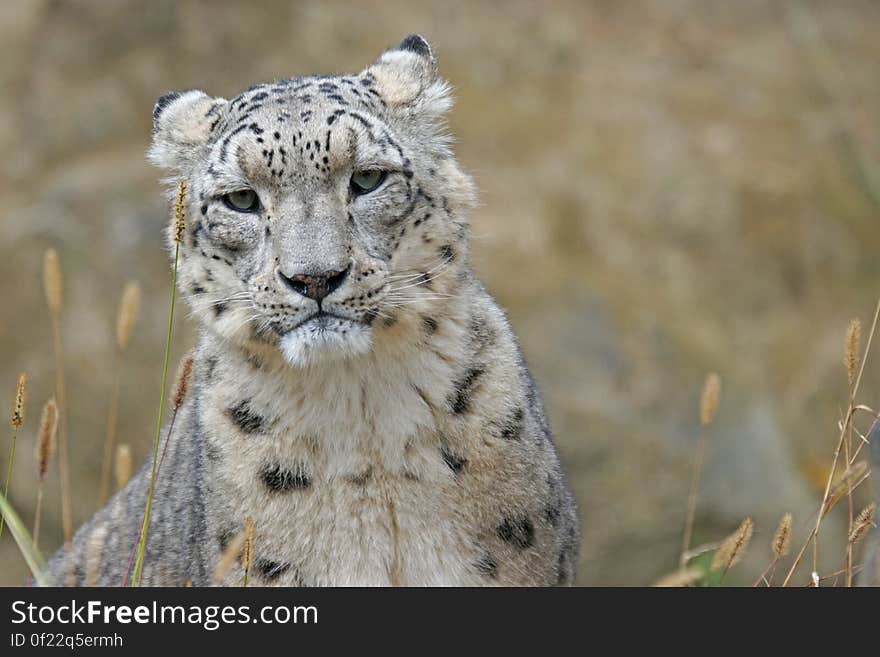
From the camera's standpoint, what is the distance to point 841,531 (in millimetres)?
10875

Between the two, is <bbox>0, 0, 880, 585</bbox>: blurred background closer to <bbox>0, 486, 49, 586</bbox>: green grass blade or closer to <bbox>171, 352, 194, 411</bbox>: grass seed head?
<bbox>0, 486, 49, 586</bbox>: green grass blade

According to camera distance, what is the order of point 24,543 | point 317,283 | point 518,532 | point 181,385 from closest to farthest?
point 181,385 → point 24,543 → point 317,283 → point 518,532

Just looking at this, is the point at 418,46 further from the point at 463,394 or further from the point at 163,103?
the point at 463,394

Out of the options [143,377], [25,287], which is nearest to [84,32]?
[25,287]

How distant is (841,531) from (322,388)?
23.1 ft

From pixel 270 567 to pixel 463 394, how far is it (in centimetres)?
102

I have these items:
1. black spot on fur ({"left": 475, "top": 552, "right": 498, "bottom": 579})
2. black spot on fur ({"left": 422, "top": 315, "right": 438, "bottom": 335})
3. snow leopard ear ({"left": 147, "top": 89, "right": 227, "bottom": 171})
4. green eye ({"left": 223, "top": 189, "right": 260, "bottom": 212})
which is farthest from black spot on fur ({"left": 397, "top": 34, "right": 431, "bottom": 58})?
black spot on fur ({"left": 475, "top": 552, "right": 498, "bottom": 579})

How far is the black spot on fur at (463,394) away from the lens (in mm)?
5227

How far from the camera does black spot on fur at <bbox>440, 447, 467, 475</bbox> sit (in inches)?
204

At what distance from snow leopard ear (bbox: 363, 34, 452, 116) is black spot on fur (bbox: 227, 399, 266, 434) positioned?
141cm

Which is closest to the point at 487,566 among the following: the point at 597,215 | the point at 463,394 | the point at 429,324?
the point at 463,394

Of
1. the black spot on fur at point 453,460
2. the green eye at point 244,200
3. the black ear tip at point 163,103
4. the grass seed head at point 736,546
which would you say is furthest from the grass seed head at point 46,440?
the grass seed head at point 736,546

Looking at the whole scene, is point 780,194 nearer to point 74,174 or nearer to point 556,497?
point 74,174

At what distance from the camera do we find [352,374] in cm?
513
